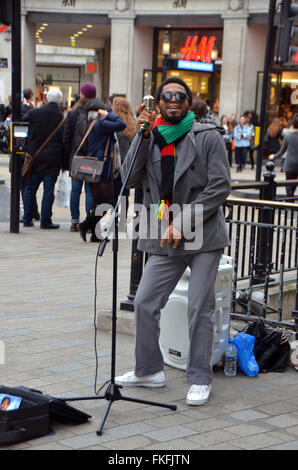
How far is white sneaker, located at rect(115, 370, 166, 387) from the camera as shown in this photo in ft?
16.5

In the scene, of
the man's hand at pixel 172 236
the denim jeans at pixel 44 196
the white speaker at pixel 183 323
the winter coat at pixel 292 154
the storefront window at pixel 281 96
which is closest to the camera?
the man's hand at pixel 172 236

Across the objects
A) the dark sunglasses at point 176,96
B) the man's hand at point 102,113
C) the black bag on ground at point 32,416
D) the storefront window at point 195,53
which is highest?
the storefront window at point 195,53

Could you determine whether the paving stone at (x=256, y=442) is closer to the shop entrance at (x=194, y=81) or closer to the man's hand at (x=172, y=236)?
the man's hand at (x=172, y=236)

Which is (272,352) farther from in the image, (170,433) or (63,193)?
(63,193)

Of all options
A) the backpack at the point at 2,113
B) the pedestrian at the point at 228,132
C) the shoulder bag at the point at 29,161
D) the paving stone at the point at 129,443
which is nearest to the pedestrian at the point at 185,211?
the paving stone at the point at 129,443

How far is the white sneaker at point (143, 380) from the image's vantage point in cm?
502

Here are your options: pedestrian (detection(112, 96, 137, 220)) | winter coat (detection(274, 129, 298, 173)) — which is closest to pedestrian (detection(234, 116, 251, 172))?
winter coat (detection(274, 129, 298, 173))

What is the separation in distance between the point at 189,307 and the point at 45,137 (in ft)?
22.8

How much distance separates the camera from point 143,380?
5023 mm

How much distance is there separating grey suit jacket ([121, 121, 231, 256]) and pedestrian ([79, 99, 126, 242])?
18.1 ft

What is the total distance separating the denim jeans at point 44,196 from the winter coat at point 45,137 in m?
0.11

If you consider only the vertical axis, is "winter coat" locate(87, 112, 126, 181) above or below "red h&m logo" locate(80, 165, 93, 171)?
above

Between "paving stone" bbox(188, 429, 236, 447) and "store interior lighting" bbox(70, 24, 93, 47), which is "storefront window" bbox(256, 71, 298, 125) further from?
"paving stone" bbox(188, 429, 236, 447)
